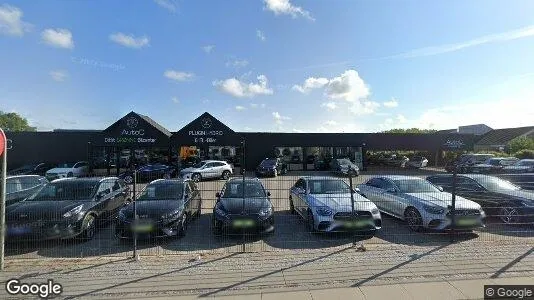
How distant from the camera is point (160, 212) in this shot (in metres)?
7.20

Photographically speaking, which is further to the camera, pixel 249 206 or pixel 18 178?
pixel 18 178

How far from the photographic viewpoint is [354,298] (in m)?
4.36

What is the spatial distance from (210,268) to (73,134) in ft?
87.2

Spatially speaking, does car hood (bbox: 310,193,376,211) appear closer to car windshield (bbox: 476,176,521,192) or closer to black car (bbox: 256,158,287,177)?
car windshield (bbox: 476,176,521,192)

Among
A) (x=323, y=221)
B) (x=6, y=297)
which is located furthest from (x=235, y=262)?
(x=6, y=297)

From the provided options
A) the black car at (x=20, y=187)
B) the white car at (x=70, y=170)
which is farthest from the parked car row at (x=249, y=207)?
the white car at (x=70, y=170)

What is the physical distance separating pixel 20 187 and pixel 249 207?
312 inches

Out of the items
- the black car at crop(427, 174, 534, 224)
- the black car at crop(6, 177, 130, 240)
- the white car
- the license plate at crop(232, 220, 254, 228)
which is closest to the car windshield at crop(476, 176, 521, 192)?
the black car at crop(427, 174, 534, 224)

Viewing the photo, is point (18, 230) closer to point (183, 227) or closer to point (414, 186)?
point (183, 227)

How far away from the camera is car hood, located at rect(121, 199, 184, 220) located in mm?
7062

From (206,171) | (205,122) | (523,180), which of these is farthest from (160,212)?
(205,122)

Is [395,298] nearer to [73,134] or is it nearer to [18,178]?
[18,178]

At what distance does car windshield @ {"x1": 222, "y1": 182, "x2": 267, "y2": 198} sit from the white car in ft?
58.3

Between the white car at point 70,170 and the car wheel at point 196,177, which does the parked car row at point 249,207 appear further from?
the white car at point 70,170
